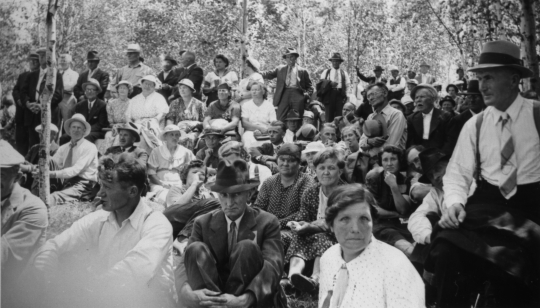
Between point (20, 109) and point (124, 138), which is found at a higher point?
point (20, 109)

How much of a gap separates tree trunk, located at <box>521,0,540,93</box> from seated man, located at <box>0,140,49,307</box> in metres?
4.40

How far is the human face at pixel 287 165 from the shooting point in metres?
5.52

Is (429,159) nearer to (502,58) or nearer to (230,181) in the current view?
(502,58)

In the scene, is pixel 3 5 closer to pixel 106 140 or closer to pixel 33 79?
pixel 33 79

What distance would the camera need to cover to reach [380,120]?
22.5ft

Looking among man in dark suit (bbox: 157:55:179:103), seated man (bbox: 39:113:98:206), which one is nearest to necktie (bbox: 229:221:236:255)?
seated man (bbox: 39:113:98:206)

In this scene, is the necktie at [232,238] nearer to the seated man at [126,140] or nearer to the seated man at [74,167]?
the seated man at [74,167]

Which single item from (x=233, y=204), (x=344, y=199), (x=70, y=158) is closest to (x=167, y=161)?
(x=70, y=158)

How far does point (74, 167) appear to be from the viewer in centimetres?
624

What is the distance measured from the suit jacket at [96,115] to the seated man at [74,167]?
1253 millimetres

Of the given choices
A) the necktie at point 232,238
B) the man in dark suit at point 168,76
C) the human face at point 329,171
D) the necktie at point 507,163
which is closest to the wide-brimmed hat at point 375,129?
the human face at point 329,171

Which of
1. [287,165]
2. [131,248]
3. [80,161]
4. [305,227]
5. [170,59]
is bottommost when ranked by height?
[305,227]

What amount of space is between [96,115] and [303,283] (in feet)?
14.9

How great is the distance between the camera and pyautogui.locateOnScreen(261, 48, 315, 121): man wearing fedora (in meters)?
10.7
